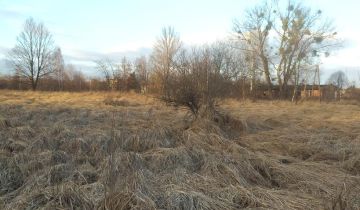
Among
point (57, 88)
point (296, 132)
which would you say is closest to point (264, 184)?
point (296, 132)

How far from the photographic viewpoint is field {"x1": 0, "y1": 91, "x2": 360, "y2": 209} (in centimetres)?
532

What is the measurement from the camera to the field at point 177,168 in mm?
5316

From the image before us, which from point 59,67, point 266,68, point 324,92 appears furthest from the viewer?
point 59,67

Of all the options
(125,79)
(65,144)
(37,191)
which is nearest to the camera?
(37,191)

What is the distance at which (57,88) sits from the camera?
2227 inches

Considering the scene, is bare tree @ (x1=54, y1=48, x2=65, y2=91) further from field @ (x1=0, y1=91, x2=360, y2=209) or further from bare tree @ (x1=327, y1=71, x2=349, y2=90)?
field @ (x1=0, y1=91, x2=360, y2=209)

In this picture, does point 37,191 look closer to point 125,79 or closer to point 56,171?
point 56,171

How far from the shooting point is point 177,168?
23.6 feet

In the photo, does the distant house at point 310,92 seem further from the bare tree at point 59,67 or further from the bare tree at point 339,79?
the bare tree at point 59,67

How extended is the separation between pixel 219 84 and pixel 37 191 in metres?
9.07

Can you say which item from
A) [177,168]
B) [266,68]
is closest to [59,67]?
[266,68]

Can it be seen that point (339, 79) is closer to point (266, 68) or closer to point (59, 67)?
point (266, 68)

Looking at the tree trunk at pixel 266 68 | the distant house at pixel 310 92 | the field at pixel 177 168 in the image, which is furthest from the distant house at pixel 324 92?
the field at pixel 177 168

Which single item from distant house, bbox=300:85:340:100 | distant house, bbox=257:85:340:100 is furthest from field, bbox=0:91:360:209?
distant house, bbox=300:85:340:100
